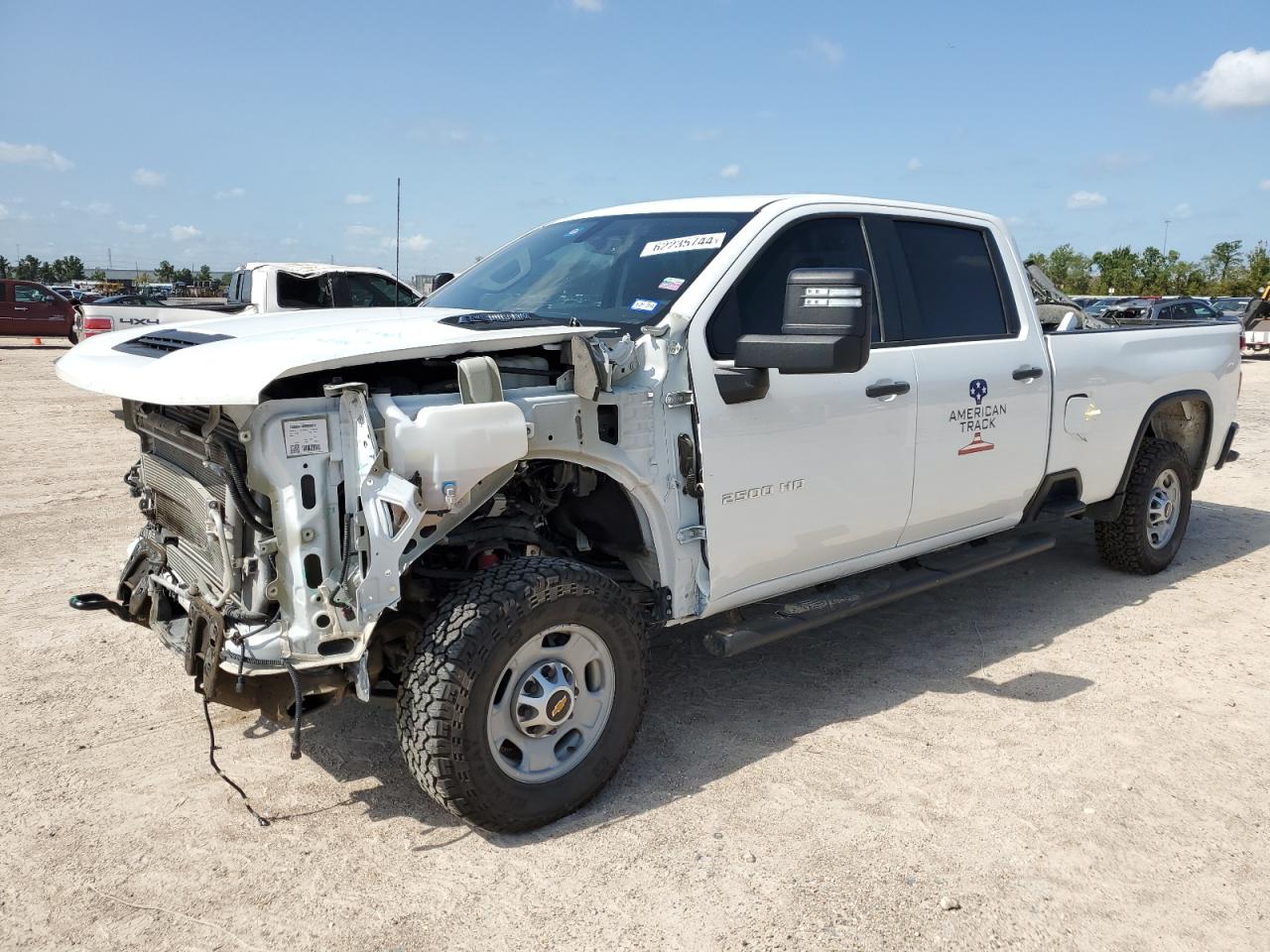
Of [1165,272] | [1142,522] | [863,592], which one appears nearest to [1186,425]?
[1142,522]

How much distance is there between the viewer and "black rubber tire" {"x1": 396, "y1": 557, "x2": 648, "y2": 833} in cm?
296

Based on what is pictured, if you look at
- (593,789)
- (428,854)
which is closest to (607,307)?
(593,789)

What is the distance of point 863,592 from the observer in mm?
4324

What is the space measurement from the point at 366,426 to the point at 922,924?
2.07 meters

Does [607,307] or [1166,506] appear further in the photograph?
[1166,506]

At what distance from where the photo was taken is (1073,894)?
9.63 feet

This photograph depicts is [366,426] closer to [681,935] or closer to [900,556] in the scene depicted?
[681,935]

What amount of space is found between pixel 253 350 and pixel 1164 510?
5.39 meters

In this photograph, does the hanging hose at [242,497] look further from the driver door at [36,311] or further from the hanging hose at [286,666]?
the driver door at [36,311]

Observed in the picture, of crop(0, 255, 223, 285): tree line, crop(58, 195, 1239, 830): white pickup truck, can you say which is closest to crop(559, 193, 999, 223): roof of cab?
crop(58, 195, 1239, 830): white pickup truck

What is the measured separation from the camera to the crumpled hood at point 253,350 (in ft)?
9.01

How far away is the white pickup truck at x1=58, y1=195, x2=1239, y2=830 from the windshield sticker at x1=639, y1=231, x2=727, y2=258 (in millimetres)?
25

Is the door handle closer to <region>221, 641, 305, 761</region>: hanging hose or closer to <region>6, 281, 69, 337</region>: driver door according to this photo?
<region>221, 641, 305, 761</region>: hanging hose

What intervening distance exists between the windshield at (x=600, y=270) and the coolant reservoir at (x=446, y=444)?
0.86 metres
